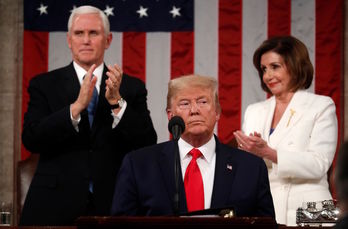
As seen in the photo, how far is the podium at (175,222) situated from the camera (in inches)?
97.3

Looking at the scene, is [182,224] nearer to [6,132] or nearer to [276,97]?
[276,97]

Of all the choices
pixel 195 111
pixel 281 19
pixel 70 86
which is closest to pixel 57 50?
pixel 281 19

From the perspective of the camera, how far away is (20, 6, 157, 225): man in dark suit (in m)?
4.23

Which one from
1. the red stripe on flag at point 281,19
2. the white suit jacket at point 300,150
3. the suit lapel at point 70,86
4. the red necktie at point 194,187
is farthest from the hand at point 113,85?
the red stripe on flag at point 281,19

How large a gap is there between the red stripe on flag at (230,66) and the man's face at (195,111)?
2.56 m

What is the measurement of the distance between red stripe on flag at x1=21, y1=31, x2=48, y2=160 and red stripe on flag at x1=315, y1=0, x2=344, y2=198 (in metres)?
2.27

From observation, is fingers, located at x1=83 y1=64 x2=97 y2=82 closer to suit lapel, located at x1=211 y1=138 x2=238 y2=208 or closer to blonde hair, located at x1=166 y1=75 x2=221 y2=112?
blonde hair, located at x1=166 y1=75 x2=221 y2=112

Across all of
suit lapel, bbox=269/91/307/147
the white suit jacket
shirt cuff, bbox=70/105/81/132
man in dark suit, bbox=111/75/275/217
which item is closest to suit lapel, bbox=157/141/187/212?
man in dark suit, bbox=111/75/275/217

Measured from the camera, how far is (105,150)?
14.4ft

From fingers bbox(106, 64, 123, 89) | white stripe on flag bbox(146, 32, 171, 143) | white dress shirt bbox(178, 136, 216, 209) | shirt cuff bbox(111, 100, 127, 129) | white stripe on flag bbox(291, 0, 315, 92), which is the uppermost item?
white stripe on flag bbox(291, 0, 315, 92)

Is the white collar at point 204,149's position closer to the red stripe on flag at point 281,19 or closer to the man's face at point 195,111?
the man's face at point 195,111

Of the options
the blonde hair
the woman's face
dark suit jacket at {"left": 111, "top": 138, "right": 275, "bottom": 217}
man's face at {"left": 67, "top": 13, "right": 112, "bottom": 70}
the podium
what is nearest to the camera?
the podium

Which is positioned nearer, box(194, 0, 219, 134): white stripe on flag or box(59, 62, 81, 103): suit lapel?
box(59, 62, 81, 103): suit lapel

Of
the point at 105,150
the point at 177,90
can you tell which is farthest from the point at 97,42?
the point at 177,90
